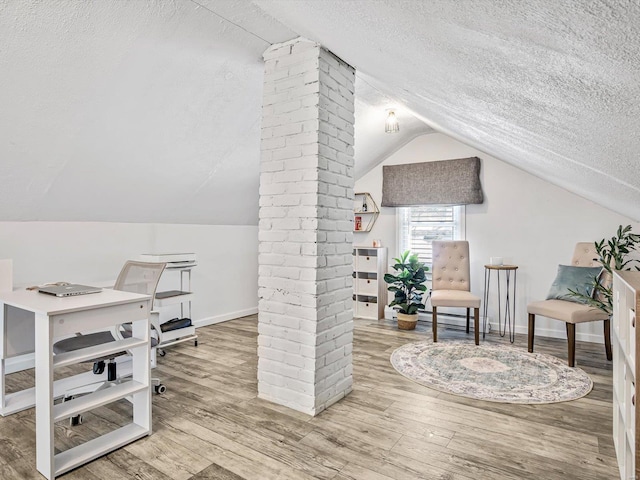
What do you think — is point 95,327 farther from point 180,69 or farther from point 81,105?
point 180,69

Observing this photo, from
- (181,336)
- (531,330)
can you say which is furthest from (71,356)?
(531,330)

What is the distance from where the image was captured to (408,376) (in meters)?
3.12

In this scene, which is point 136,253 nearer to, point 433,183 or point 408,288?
point 408,288

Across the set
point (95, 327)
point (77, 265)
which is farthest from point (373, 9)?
point (77, 265)

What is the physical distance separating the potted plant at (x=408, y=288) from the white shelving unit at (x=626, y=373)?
8.69 feet

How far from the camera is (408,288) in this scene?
4.81m

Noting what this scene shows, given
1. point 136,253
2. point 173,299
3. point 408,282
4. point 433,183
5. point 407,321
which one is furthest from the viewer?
point 433,183

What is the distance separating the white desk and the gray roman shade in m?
3.80

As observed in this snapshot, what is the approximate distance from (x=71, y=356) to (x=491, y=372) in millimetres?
3012

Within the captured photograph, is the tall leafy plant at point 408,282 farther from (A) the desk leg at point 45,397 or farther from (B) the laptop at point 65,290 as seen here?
(A) the desk leg at point 45,397

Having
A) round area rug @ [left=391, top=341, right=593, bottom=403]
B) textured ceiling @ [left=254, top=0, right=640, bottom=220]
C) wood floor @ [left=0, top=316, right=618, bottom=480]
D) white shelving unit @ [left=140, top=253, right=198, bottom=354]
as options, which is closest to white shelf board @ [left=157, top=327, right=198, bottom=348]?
white shelving unit @ [left=140, top=253, right=198, bottom=354]

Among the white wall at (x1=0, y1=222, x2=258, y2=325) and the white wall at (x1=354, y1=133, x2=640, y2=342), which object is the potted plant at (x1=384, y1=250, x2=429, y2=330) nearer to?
the white wall at (x1=354, y1=133, x2=640, y2=342)

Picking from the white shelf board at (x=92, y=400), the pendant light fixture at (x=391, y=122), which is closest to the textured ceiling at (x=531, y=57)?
the white shelf board at (x=92, y=400)

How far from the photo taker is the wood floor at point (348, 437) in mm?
1899
